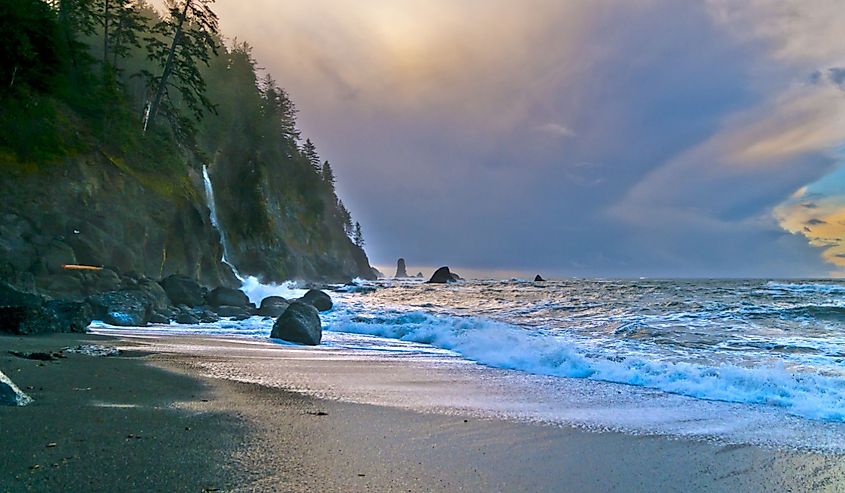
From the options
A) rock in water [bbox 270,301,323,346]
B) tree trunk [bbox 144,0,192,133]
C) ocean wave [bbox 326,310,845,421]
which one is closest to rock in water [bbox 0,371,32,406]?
ocean wave [bbox 326,310,845,421]

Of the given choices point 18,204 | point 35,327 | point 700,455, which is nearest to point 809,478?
point 700,455

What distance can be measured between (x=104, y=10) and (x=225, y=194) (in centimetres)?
1440

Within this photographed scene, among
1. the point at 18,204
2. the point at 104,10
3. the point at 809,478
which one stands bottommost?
the point at 809,478

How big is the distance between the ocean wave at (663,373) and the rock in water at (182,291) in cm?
1155

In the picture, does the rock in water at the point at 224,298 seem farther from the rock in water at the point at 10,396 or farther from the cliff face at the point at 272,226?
the rock in water at the point at 10,396

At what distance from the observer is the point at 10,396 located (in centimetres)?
383

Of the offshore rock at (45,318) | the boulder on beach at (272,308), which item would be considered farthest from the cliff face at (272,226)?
the offshore rock at (45,318)

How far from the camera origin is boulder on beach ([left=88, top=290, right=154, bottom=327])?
521 inches

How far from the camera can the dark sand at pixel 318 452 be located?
279cm

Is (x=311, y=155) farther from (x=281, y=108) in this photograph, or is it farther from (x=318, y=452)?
(x=318, y=452)

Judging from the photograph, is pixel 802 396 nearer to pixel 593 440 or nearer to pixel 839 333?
pixel 593 440

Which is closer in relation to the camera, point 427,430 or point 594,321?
point 427,430

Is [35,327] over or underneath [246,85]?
underneath

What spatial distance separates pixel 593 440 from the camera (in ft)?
14.1
